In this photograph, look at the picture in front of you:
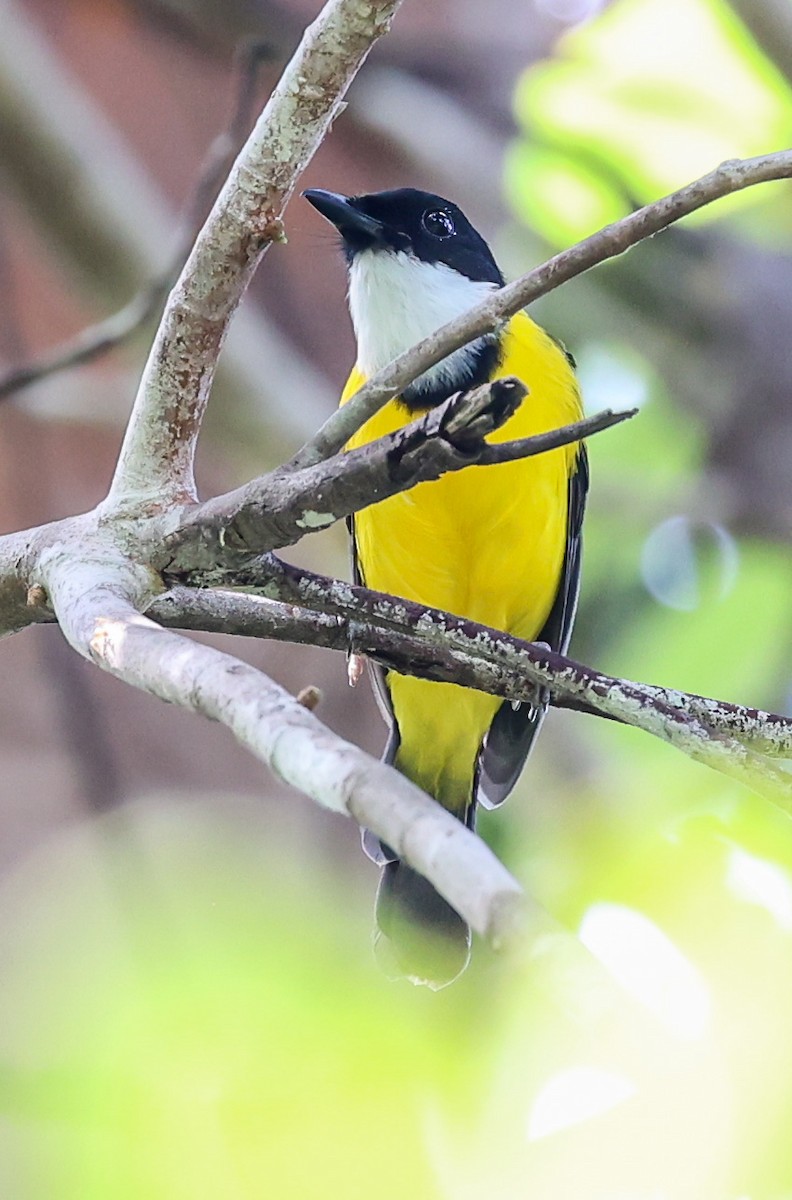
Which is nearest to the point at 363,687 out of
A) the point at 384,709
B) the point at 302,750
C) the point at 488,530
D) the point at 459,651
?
the point at 384,709

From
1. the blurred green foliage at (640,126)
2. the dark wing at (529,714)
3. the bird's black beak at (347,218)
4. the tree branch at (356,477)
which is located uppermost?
the blurred green foliage at (640,126)

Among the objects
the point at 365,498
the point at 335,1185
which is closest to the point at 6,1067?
the point at 335,1185

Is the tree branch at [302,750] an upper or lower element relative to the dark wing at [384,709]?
lower

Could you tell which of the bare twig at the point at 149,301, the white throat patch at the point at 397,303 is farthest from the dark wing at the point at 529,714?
the bare twig at the point at 149,301

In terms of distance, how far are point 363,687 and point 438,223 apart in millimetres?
1747

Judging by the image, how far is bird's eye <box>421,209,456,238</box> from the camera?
2.71 meters

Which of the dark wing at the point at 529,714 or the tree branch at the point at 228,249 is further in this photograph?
the dark wing at the point at 529,714

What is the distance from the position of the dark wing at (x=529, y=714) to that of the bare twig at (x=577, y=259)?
1.47 meters

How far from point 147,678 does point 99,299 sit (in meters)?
2.51

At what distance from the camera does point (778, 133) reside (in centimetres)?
359

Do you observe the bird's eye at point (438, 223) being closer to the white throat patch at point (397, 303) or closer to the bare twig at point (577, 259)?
the white throat patch at point (397, 303)

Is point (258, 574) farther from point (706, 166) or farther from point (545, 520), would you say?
point (706, 166)

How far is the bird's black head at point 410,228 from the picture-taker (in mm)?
2586

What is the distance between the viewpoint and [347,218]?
252 centimetres
